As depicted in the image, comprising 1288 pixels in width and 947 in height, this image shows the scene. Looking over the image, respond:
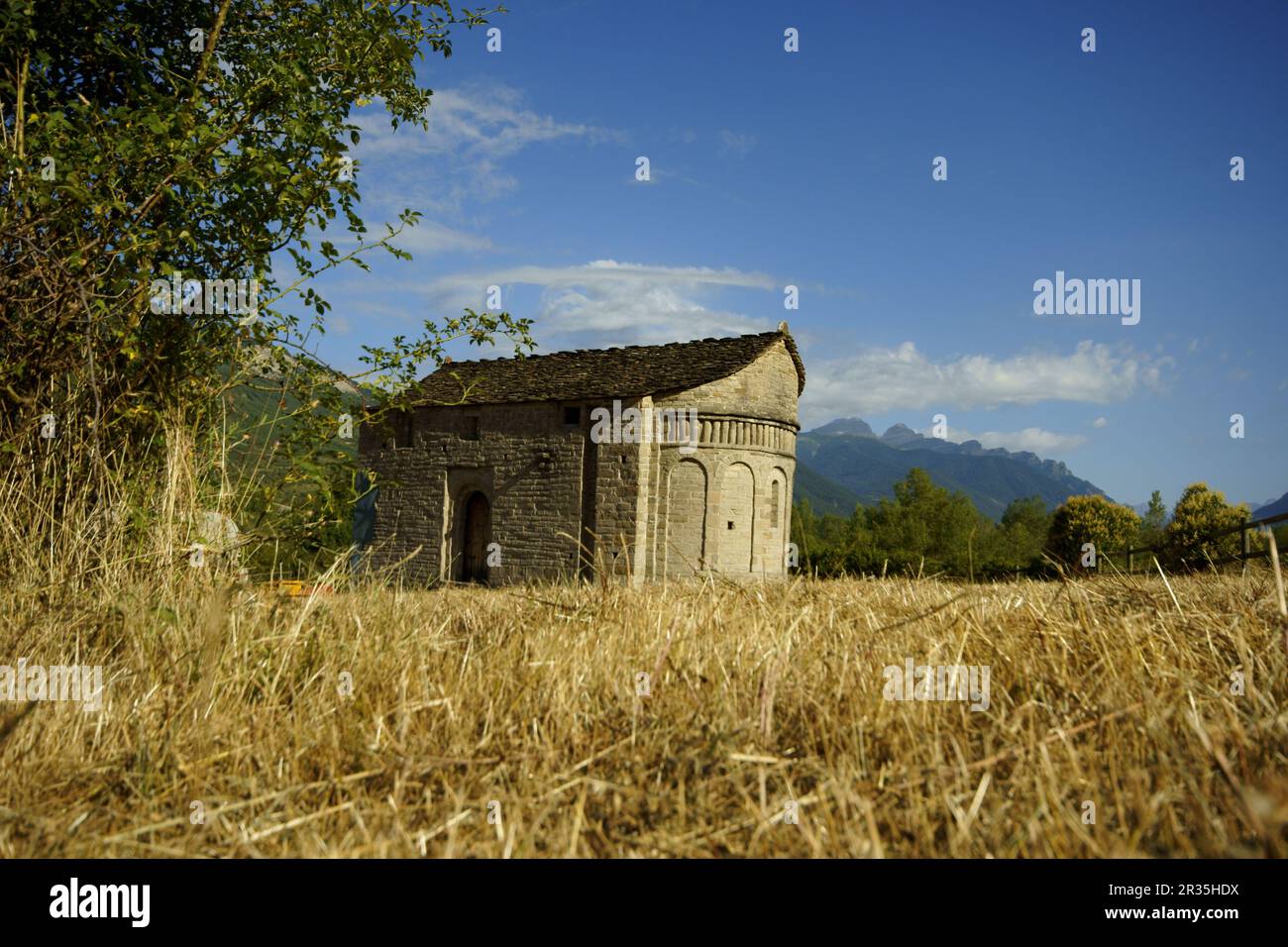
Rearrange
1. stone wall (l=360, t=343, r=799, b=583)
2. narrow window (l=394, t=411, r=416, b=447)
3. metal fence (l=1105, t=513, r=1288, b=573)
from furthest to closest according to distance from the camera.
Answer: narrow window (l=394, t=411, r=416, b=447) → stone wall (l=360, t=343, r=799, b=583) → metal fence (l=1105, t=513, r=1288, b=573)

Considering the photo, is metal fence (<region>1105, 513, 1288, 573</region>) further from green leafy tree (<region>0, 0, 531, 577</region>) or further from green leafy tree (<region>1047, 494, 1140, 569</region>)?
green leafy tree (<region>1047, 494, 1140, 569</region>)

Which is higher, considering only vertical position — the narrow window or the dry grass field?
the narrow window

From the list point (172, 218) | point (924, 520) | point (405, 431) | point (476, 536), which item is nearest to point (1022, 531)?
point (924, 520)

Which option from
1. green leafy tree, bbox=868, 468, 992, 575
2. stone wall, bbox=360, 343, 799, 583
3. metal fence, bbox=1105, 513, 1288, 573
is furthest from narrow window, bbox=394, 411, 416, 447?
green leafy tree, bbox=868, 468, 992, 575

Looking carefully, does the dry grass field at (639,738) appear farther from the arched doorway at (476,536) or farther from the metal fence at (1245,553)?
the arched doorway at (476,536)

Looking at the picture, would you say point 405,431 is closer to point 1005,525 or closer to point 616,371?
point 616,371

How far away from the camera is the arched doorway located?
2469 centimetres

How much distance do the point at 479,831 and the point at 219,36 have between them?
648 centimetres

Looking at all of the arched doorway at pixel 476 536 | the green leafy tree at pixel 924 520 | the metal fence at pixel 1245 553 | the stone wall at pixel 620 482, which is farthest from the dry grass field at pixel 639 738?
the green leafy tree at pixel 924 520

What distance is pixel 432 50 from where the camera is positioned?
689cm

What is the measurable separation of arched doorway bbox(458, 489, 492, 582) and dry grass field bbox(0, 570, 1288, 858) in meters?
21.1

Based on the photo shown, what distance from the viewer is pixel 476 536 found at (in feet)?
82.0

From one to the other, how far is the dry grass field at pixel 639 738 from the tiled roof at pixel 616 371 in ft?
62.4
